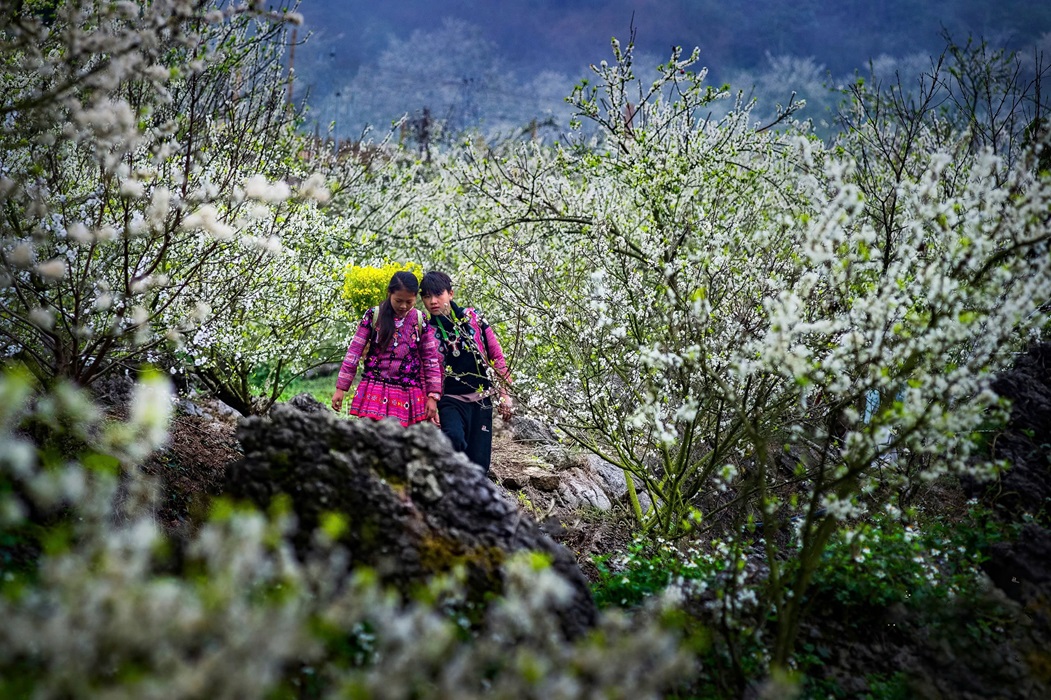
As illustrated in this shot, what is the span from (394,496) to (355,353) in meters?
2.46

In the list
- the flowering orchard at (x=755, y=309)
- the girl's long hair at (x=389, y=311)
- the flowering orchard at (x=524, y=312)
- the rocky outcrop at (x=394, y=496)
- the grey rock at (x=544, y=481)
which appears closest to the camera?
the flowering orchard at (x=524, y=312)

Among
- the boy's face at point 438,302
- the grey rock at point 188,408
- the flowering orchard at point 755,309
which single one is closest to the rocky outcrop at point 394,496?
the flowering orchard at point 755,309

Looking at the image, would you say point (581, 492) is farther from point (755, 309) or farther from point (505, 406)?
point (755, 309)

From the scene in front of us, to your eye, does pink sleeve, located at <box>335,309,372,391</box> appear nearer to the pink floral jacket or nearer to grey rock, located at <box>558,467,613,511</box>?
the pink floral jacket

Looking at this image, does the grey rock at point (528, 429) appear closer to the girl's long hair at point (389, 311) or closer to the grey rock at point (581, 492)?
the grey rock at point (581, 492)

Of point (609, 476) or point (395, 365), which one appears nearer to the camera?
point (395, 365)

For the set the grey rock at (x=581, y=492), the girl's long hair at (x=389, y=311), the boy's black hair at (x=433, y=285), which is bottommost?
the grey rock at (x=581, y=492)

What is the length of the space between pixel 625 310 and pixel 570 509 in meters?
2.13

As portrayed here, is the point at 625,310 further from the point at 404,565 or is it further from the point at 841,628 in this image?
the point at 404,565

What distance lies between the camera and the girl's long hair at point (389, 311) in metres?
4.97

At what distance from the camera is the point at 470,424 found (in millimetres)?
5320

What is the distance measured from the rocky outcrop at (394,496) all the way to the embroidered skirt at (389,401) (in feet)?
6.30

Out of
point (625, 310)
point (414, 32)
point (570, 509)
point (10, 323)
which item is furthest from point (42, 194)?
point (414, 32)

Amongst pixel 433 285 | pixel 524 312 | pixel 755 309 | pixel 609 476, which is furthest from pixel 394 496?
pixel 609 476
